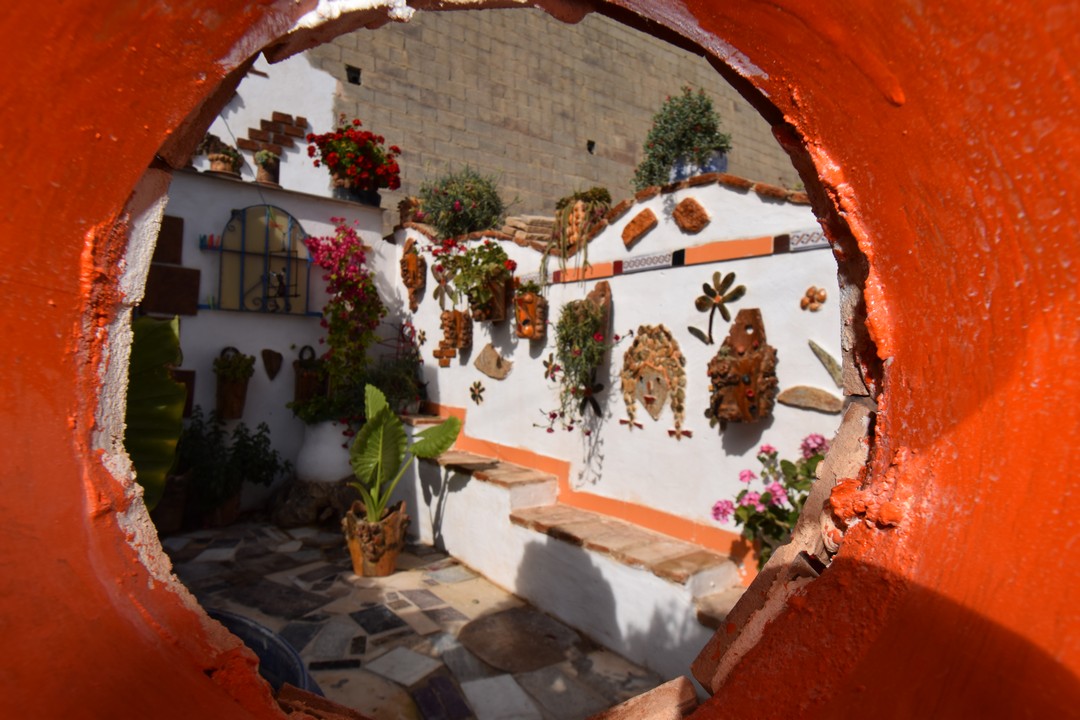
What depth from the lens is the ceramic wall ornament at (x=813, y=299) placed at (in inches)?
120

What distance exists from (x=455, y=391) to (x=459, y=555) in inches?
60.2

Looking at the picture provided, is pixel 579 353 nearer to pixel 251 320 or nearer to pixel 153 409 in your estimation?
pixel 153 409

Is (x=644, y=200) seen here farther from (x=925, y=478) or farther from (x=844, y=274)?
(x=925, y=478)

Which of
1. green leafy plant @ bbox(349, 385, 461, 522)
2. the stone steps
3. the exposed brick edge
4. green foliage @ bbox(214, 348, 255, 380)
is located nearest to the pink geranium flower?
the stone steps

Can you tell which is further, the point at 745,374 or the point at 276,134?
the point at 276,134

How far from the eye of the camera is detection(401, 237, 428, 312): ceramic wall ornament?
6.27 metres

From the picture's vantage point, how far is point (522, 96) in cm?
838

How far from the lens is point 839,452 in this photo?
3.79ft

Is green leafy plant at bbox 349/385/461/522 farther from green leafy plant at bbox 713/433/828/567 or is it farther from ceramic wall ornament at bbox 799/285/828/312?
ceramic wall ornament at bbox 799/285/828/312

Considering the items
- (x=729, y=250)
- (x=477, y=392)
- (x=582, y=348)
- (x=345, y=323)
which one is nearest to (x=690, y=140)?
(x=729, y=250)

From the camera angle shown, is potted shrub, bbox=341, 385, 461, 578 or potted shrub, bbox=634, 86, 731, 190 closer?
potted shrub, bbox=634, 86, 731, 190

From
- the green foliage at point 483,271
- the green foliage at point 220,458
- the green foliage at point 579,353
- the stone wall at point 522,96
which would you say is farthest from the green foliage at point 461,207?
the green foliage at point 220,458

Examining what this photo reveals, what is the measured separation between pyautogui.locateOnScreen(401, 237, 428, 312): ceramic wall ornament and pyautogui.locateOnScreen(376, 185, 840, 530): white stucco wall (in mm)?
1342

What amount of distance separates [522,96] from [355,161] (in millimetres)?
2998
